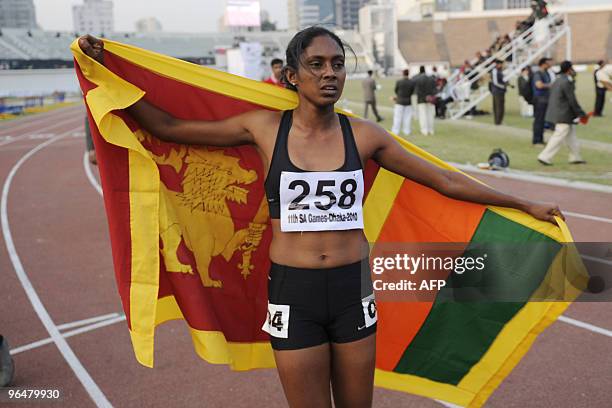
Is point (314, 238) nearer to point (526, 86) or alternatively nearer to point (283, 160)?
point (283, 160)

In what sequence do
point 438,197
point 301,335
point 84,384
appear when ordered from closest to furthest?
point 301,335, point 438,197, point 84,384

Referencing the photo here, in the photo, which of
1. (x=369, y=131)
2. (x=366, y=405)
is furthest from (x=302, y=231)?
(x=366, y=405)

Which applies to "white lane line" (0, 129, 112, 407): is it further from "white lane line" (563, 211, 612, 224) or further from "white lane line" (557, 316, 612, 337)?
"white lane line" (563, 211, 612, 224)

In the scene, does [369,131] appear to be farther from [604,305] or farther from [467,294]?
[604,305]

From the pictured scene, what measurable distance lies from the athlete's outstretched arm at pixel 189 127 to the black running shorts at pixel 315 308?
2.22ft

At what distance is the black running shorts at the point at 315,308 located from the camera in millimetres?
2699

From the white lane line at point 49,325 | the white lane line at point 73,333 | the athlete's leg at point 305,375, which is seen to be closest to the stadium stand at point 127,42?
the white lane line at point 49,325

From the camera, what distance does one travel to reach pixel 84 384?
15.4 feet

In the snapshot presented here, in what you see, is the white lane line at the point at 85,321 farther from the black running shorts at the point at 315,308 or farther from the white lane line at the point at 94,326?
the black running shorts at the point at 315,308

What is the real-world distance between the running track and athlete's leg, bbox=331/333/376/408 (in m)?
1.62

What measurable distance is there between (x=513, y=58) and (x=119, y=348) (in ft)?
75.5

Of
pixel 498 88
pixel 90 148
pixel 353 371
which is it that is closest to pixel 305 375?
pixel 353 371

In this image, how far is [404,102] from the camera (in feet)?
61.9

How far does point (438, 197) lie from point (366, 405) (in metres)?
1.28
